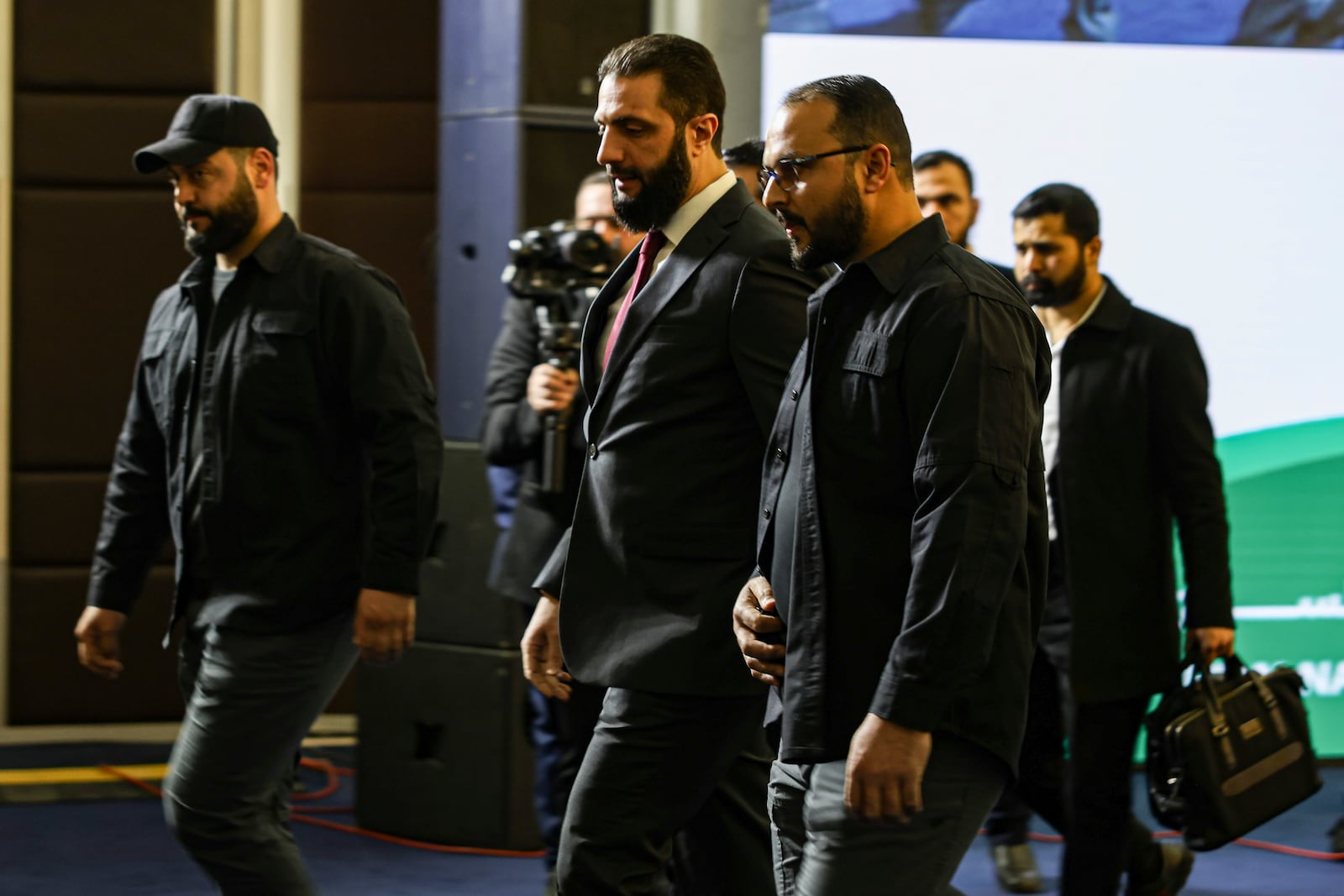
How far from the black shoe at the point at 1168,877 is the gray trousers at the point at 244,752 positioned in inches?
70.0

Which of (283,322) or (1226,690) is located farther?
(1226,690)

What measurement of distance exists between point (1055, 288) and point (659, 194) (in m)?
1.40

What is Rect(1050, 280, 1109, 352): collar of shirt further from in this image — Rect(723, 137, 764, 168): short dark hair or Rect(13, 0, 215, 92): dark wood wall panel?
Rect(13, 0, 215, 92): dark wood wall panel

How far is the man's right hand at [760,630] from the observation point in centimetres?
205

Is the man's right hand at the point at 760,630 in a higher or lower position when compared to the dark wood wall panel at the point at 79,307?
lower

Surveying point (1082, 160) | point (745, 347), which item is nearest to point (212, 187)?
point (745, 347)

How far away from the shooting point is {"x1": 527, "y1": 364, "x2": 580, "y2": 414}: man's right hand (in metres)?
3.31

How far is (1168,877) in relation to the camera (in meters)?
3.72

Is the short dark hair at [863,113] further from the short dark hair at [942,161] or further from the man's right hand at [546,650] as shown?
the short dark hair at [942,161]

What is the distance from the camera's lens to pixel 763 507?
211 centimetres

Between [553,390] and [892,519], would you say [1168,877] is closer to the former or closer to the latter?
[553,390]

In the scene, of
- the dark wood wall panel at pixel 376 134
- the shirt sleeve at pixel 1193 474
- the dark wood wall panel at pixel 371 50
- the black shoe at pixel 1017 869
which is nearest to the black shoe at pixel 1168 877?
the black shoe at pixel 1017 869

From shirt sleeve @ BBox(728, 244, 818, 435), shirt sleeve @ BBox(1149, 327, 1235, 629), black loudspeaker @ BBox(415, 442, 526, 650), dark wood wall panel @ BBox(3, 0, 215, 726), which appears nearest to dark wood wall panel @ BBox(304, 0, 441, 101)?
dark wood wall panel @ BBox(3, 0, 215, 726)

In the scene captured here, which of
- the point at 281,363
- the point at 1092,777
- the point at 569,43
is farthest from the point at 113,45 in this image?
the point at 1092,777
